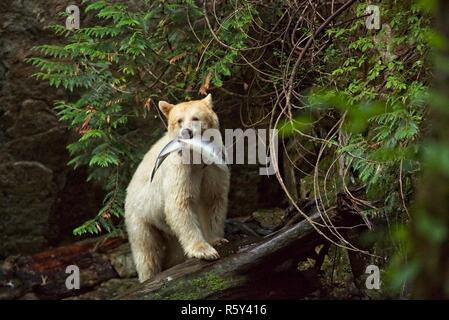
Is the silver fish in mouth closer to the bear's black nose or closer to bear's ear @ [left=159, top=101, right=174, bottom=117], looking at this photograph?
the bear's black nose

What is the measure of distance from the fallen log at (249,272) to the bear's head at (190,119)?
107cm

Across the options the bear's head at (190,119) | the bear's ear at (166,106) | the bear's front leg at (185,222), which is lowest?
the bear's front leg at (185,222)

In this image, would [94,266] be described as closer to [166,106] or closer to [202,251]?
[166,106]

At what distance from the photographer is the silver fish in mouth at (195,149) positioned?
509cm

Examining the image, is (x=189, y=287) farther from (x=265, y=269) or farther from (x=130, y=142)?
(x=130, y=142)

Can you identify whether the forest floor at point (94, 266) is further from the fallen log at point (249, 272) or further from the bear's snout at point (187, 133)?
the bear's snout at point (187, 133)

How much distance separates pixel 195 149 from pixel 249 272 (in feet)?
3.73

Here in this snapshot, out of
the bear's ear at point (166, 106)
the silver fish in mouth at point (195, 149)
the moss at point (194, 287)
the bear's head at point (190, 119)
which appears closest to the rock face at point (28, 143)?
the bear's ear at point (166, 106)

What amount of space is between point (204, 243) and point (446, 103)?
389cm

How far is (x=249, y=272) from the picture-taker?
4641mm

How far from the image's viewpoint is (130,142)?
6859 mm
